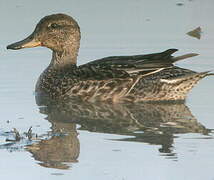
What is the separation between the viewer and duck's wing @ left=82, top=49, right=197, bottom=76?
11125 millimetres

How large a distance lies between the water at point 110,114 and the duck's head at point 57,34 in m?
0.43

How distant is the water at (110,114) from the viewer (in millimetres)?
8156

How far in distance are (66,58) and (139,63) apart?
4.27ft

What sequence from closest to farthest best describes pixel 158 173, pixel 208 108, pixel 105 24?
pixel 158 173, pixel 208 108, pixel 105 24

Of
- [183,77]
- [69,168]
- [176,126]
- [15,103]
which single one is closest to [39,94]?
[15,103]

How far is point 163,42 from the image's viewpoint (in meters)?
13.3

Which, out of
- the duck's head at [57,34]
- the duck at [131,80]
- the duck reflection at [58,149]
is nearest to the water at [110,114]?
the duck reflection at [58,149]

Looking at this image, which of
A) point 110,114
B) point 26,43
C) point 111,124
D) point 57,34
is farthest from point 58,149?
point 57,34

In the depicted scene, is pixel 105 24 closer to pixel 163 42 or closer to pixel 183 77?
pixel 163 42

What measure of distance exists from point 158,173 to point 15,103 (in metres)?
3.33

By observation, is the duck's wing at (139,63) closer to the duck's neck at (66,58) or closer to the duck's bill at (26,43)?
the duck's neck at (66,58)

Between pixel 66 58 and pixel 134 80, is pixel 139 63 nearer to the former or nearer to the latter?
pixel 134 80

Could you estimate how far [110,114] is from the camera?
1043 centimetres

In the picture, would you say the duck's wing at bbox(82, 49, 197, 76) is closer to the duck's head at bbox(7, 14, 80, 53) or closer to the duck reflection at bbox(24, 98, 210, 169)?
the duck reflection at bbox(24, 98, 210, 169)
